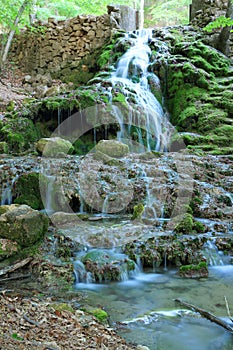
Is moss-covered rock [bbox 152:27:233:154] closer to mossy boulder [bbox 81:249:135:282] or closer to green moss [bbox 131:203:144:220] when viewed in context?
green moss [bbox 131:203:144:220]

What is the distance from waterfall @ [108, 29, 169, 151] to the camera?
9.82 meters

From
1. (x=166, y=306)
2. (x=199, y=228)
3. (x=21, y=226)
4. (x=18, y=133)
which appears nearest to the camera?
(x=166, y=306)

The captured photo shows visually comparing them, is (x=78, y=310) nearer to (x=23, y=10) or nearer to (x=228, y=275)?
(x=228, y=275)

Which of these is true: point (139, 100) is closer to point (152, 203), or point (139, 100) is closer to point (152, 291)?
point (152, 203)

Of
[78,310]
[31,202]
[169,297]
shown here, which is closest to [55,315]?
[78,310]

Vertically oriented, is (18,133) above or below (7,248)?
above

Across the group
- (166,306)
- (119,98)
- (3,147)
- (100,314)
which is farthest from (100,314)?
(119,98)

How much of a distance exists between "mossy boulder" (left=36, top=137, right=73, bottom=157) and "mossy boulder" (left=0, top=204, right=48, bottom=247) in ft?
11.3

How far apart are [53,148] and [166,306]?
209 inches

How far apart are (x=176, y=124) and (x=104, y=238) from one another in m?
7.12

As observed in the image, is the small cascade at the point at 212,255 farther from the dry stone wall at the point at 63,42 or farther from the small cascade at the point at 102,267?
the dry stone wall at the point at 63,42

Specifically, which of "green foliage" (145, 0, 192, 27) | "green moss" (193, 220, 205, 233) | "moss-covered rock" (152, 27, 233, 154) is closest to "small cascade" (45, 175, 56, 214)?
"green moss" (193, 220, 205, 233)

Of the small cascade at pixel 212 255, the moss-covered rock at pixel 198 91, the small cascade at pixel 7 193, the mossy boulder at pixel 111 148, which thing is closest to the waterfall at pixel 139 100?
the moss-covered rock at pixel 198 91

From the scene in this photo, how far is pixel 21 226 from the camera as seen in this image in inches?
177
